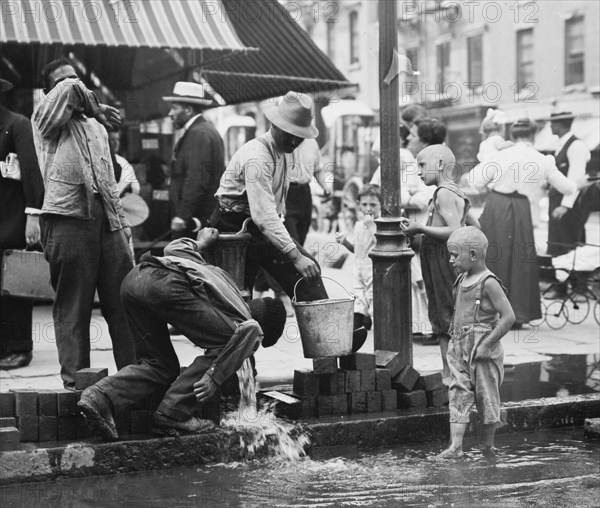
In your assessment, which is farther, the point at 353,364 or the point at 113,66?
the point at 113,66

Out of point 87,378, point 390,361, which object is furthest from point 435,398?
point 87,378

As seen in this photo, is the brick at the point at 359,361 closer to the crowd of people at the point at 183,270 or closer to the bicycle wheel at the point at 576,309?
the crowd of people at the point at 183,270

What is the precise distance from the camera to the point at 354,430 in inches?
263

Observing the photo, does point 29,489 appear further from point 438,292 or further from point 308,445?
point 438,292

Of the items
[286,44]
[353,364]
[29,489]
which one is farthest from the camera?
[286,44]

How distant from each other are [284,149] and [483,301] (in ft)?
5.49

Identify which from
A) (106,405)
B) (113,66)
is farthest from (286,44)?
(106,405)

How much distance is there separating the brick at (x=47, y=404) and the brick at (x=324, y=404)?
5.30ft

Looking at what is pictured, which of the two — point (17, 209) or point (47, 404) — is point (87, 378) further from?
point (17, 209)

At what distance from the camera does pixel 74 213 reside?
704 cm

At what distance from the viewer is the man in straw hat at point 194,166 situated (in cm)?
989

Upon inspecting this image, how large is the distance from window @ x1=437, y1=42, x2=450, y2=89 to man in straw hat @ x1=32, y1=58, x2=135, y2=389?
34457mm

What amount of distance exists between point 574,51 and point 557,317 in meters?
23.8

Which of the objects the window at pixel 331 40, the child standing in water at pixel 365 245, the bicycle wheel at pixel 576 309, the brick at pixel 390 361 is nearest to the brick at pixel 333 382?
the brick at pixel 390 361
